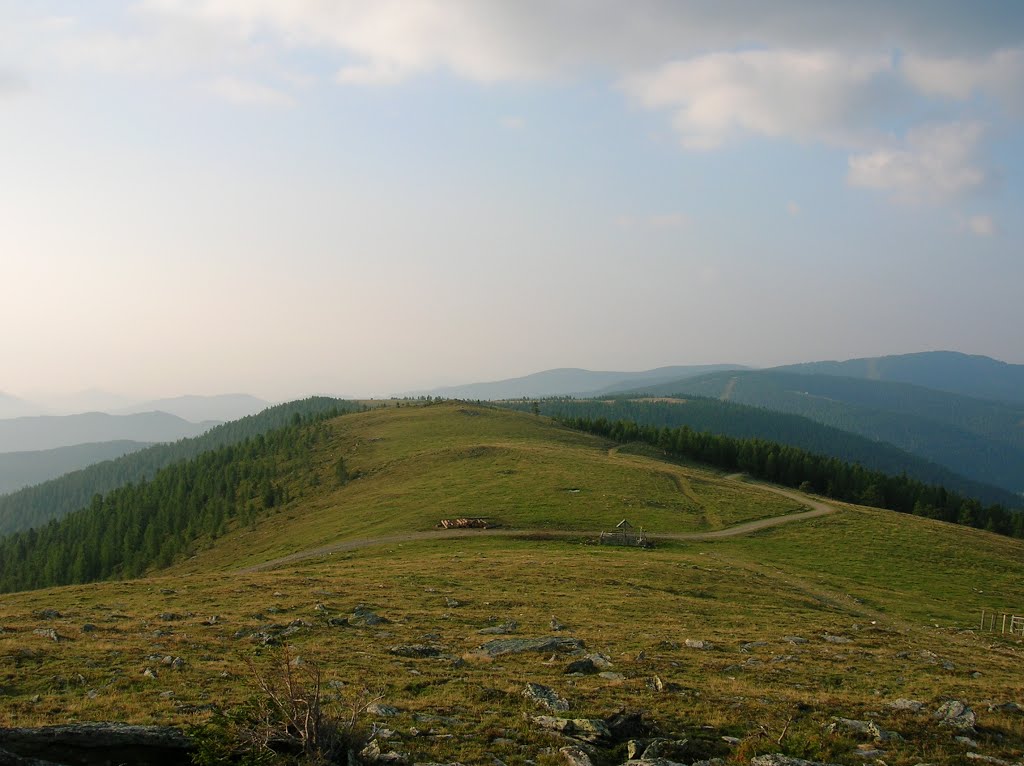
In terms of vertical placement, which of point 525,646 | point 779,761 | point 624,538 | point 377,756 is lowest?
point 624,538

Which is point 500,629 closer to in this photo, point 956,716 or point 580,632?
point 580,632

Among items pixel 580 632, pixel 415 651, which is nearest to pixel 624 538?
pixel 580 632

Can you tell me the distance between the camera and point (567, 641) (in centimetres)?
2497

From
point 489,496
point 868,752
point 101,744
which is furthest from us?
point 489,496

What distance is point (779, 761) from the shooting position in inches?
552

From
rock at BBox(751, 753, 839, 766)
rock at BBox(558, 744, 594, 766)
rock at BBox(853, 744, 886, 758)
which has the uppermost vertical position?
rock at BBox(751, 753, 839, 766)

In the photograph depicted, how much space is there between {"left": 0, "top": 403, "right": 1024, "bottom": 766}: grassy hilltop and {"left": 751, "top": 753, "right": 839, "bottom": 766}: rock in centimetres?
55

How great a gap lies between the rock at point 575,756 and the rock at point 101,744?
27.4 feet

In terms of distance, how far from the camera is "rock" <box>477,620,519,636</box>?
26.7 metres

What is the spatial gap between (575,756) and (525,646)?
10345 mm

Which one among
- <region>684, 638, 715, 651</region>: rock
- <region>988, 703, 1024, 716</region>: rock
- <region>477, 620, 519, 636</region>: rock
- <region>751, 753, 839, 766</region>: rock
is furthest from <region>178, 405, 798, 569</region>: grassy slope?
<region>751, 753, 839, 766</region>: rock

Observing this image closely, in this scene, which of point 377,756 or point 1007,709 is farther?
point 1007,709

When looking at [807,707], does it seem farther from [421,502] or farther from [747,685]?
[421,502]

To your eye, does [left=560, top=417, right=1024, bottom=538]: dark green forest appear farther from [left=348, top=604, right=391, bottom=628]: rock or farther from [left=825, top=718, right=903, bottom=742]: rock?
[left=825, top=718, right=903, bottom=742]: rock
